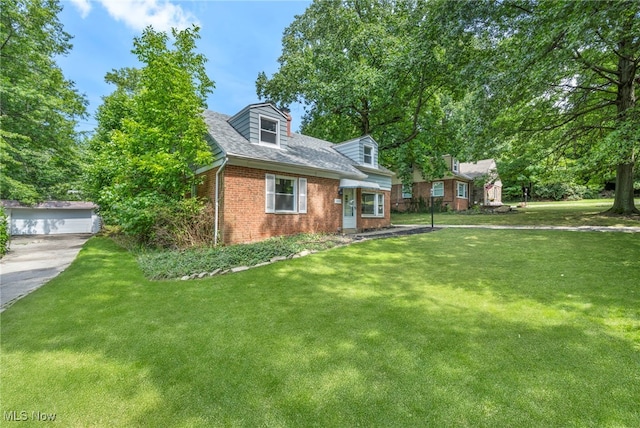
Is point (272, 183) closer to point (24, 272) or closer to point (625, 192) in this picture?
point (24, 272)

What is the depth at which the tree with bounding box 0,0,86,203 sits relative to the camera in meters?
15.8

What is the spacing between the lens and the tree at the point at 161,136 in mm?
9383

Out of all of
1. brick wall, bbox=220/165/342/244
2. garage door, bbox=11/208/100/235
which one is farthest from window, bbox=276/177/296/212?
garage door, bbox=11/208/100/235

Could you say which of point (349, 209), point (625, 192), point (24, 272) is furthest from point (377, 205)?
point (24, 272)

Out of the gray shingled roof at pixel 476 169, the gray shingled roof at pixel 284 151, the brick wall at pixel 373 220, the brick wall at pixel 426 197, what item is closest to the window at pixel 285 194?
the gray shingled roof at pixel 284 151

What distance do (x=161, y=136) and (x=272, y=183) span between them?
4030 mm

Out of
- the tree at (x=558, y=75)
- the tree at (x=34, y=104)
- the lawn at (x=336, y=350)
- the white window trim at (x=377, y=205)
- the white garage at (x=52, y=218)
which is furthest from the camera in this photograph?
the white garage at (x=52, y=218)

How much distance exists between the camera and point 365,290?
541 centimetres

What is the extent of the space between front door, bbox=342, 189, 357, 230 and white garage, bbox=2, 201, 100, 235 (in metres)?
19.0

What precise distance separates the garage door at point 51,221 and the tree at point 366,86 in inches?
773

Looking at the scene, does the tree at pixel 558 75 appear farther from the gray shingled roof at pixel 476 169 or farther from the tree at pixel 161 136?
the gray shingled roof at pixel 476 169

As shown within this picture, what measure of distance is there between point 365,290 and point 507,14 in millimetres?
12069

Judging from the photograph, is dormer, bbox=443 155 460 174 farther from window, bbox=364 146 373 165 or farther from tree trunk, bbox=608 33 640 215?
window, bbox=364 146 373 165

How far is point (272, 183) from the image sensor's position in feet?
34.4
